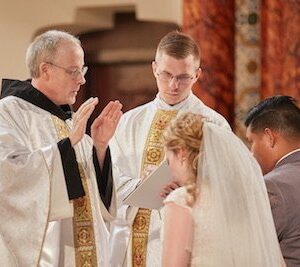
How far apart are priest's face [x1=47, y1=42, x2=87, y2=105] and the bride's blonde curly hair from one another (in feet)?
4.17

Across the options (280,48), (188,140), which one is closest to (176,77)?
(188,140)

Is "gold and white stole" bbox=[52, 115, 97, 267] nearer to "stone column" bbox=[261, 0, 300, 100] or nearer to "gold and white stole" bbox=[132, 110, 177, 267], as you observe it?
"gold and white stole" bbox=[132, 110, 177, 267]

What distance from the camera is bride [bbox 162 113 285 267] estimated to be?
10.8 ft

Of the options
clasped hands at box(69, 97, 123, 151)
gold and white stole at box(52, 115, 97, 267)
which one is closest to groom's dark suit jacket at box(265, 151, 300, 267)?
clasped hands at box(69, 97, 123, 151)

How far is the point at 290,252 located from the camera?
3.76 meters

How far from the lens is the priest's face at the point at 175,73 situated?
506 cm

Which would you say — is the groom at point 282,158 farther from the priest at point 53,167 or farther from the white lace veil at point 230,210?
the priest at point 53,167

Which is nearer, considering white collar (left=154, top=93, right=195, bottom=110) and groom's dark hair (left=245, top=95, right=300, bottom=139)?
groom's dark hair (left=245, top=95, right=300, bottom=139)

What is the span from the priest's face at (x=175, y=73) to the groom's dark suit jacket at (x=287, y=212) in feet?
4.53

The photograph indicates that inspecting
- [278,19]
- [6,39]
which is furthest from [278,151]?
[6,39]

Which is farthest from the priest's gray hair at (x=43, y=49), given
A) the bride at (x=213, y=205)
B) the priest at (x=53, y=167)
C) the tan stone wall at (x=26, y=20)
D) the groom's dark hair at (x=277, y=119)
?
the tan stone wall at (x=26, y=20)

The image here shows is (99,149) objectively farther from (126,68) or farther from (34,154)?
(126,68)

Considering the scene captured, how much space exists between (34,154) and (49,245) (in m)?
0.44

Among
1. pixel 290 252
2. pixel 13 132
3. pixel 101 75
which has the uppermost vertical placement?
pixel 13 132
